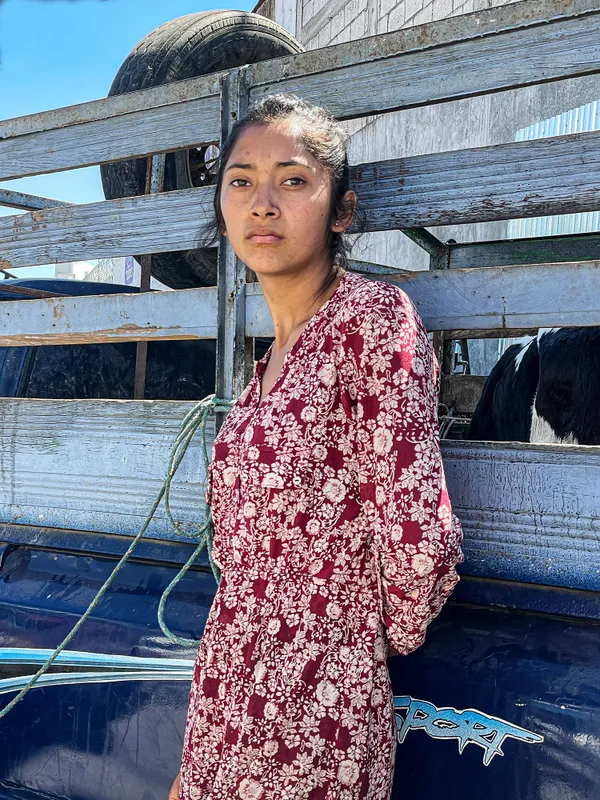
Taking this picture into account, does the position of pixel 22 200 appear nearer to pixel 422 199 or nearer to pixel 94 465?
pixel 94 465

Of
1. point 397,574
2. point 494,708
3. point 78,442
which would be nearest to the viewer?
point 397,574

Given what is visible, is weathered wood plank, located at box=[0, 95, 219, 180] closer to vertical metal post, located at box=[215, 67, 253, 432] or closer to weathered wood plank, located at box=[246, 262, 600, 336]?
vertical metal post, located at box=[215, 67, 253, 432]

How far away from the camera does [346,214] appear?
157 centimetres

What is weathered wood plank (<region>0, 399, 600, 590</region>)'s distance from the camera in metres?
1.45

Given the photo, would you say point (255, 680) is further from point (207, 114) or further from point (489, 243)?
point (489, 243)

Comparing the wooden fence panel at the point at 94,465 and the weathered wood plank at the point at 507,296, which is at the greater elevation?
the weathered wood plank at the point at 507,296

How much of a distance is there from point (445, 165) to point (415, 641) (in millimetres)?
965

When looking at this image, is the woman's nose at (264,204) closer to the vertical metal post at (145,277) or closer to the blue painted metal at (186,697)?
the blue painted metal at (186,697)

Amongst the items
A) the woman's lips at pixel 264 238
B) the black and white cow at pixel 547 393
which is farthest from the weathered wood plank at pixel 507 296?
the black and white cow at pixel 547 393

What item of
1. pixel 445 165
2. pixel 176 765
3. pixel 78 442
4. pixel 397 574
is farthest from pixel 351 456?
pixel 78 442

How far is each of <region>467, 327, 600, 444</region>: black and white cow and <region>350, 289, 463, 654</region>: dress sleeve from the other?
154 centimetres

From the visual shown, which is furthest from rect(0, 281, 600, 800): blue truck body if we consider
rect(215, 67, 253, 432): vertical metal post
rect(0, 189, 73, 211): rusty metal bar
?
rect(0, 189, 73, 211): rusty metal bar

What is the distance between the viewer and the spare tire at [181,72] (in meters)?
3.28

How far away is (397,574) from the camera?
122 cm
